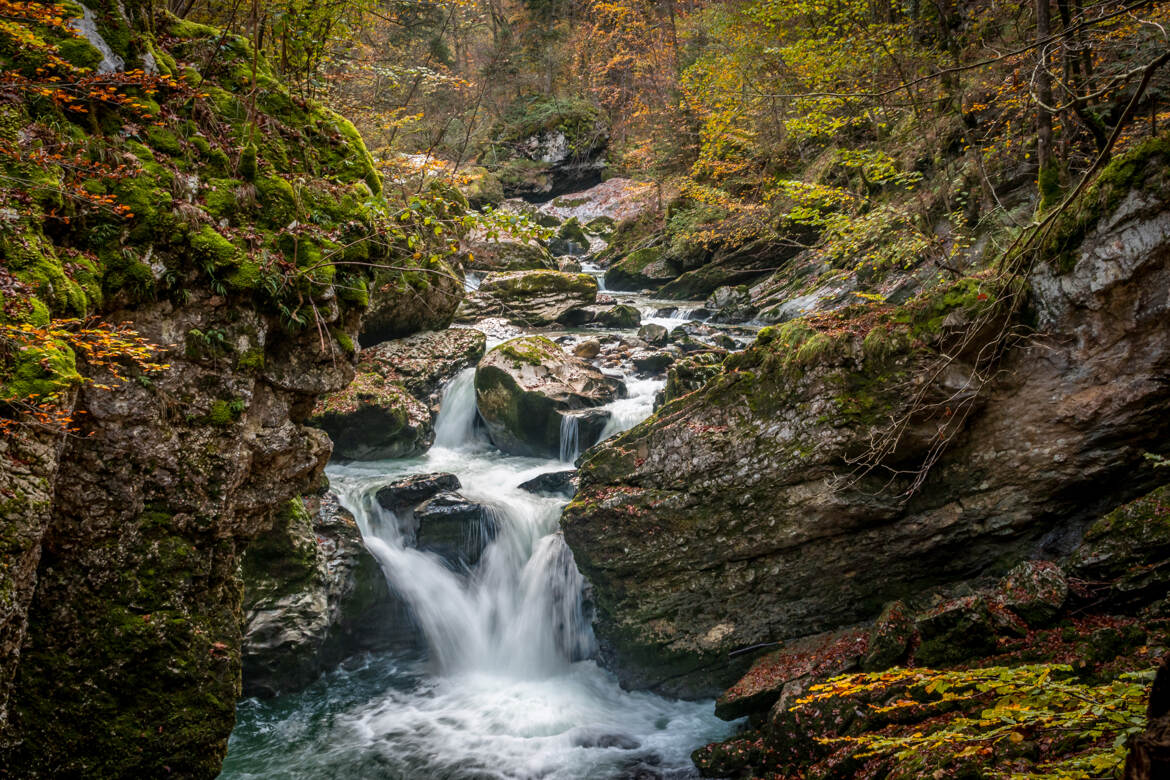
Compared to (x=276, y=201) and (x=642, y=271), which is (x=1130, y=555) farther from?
(x=642, y=271)

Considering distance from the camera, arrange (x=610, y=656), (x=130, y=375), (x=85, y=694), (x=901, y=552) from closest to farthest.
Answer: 1. (x=85, y=694)
2. (x=130, y=375)
3. (x=901, y=552)
4. (x=610, y=656)

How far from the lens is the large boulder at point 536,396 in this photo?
39.1 ft

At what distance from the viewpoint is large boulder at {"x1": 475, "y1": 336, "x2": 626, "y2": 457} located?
11914 millimetres

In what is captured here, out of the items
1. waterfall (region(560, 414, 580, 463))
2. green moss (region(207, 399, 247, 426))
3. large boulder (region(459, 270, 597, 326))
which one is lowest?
waterfall (region(560, 414, 580, 463))

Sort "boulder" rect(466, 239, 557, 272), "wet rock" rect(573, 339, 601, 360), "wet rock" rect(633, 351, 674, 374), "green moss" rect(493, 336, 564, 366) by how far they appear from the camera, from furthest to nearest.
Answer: "boulder" rect(466, 239, 557, 272)
"wet rock" rect(573, 339, 601, 360)
"wet rock" rect(633, 351, 674, 374)
"green moss" rect(493, 336, 564, 366)

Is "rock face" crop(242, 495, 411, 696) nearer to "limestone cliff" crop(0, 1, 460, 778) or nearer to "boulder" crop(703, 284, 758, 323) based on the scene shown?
"limestone cliff" crop(0, 1, 460, 778)

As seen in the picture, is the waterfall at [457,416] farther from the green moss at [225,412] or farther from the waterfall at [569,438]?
the green moss at [225,412]

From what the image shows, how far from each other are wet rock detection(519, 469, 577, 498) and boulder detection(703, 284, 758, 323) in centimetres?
824

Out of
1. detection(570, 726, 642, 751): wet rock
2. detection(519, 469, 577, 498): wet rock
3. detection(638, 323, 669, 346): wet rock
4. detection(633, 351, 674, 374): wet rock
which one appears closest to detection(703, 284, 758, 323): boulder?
detection(638, 323, 669, 346): wet rock

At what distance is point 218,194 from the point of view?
16.4 feet

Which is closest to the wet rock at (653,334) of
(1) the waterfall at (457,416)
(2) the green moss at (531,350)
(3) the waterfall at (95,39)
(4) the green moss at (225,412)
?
(2) the green moss at (531,350)

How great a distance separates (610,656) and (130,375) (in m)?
6.47

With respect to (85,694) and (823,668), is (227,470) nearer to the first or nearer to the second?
(85,694)

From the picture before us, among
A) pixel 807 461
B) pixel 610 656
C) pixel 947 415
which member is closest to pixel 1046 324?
pixel 947 415
